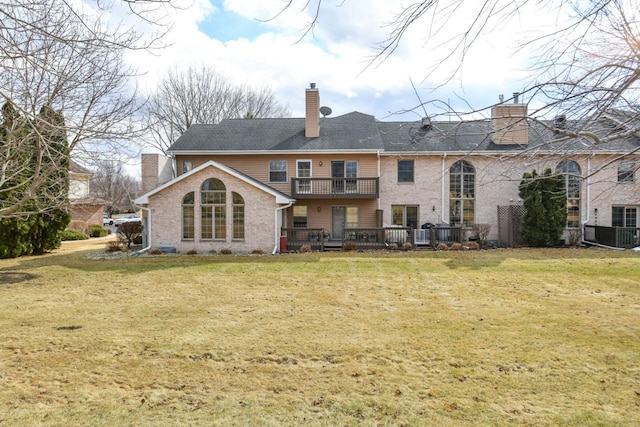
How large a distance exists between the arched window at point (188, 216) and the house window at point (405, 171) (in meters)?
11.0

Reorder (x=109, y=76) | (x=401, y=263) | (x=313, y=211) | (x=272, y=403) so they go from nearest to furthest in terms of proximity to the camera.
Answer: (x=272, y=403), (x=109, y=76), (x=401, y=263), (x=313, y=211)

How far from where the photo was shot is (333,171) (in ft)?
67.4

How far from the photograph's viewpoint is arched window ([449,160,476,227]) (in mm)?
20547

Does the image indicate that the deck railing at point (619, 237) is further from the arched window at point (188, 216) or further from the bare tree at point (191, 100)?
the bare tree at point (191, 100)

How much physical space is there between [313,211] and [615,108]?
655 inches

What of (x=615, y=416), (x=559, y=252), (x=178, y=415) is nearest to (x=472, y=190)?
(x=559, y=252)

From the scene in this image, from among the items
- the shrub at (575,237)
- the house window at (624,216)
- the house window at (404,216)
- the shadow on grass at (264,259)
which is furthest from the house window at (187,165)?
the house window at (624,216)

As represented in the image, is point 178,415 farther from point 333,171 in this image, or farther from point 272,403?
point 333,171

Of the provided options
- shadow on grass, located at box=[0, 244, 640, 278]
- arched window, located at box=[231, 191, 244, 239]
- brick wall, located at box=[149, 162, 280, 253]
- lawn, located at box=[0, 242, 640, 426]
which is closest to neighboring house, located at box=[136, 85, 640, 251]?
brick wall, located at box=[149, 162, 280, 253]

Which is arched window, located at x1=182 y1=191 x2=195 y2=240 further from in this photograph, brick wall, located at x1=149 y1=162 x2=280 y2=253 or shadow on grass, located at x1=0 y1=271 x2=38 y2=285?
shadow on grass, located at x1=0 y1=271 x2=38 y2=285

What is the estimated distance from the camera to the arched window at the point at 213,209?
17.1 m

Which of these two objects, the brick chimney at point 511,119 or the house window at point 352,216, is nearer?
the brick chimney at point 511,119

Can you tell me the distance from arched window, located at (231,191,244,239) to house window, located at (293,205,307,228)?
398 centimetres

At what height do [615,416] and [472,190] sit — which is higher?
[472,190]
